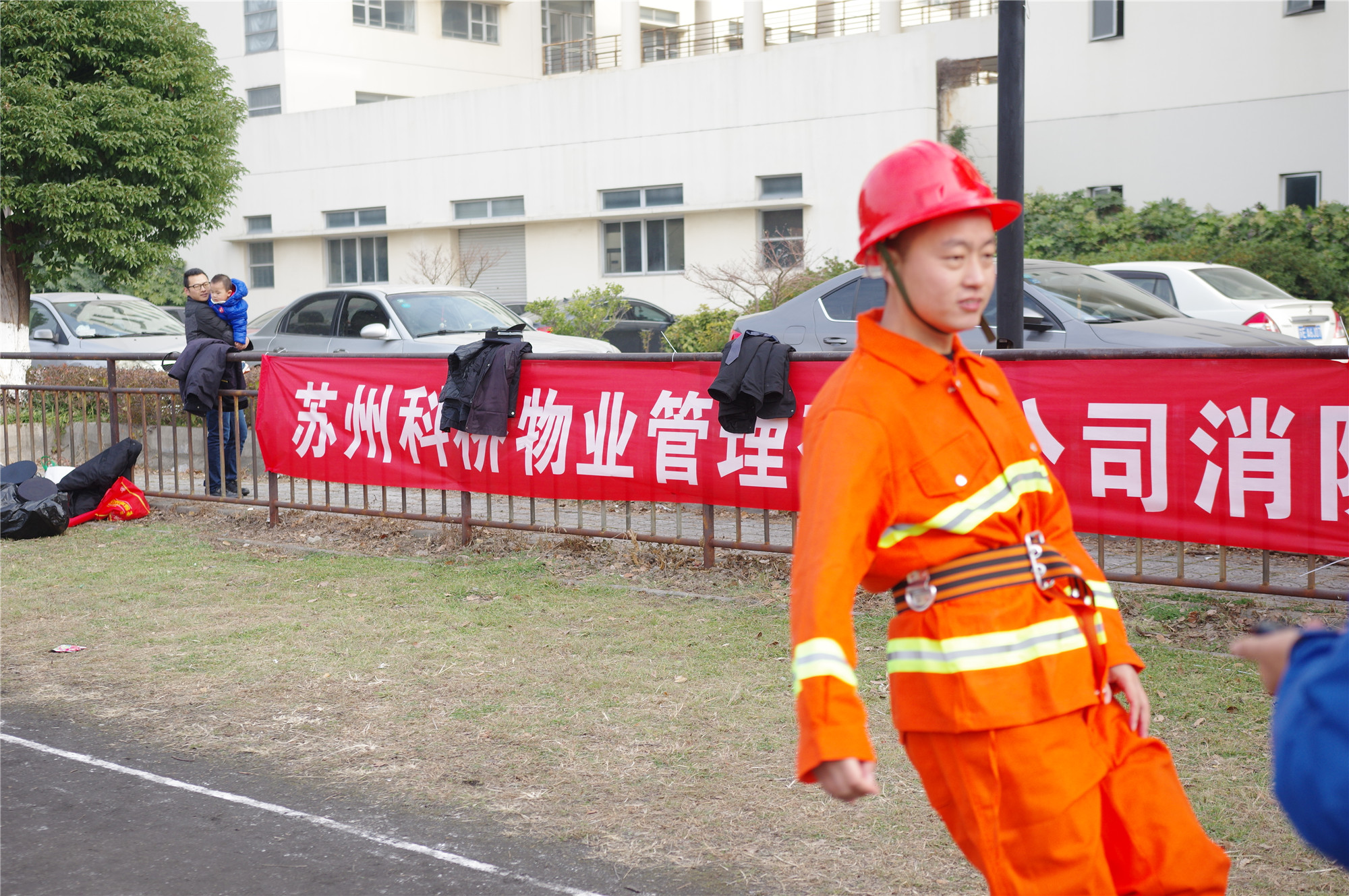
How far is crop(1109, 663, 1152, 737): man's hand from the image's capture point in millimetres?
2367

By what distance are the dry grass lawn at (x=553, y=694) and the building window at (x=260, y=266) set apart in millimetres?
29164

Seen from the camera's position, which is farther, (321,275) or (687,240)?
(321,275)

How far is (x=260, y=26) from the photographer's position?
37719mm

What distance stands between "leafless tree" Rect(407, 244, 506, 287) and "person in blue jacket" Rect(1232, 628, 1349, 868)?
3107 cm

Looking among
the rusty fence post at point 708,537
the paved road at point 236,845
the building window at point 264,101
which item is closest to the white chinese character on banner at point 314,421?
the rusty fence post at point 708,537

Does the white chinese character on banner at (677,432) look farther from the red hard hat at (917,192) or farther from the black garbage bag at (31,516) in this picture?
the red hard hat at (917,192)

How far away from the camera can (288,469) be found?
9750mm

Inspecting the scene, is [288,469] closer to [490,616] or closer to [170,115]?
[490,616]

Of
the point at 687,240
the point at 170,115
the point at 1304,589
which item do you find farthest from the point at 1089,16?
the point at 1304,589

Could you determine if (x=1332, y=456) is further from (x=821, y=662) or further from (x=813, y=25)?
(x=813, y=25)

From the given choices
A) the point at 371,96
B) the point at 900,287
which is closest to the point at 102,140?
the point at 900,287

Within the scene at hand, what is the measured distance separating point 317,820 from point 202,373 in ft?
21.5

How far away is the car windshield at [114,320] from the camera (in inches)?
672

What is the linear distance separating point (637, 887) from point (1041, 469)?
2.08 m
